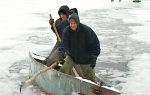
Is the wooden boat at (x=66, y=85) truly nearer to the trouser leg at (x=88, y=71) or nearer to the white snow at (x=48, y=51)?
the trouser leg at (x=88, y=71)

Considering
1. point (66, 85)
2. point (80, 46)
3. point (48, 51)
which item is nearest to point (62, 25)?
point (80, 46)

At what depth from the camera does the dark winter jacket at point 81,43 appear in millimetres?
6152

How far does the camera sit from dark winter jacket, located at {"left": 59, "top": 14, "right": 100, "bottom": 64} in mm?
6152

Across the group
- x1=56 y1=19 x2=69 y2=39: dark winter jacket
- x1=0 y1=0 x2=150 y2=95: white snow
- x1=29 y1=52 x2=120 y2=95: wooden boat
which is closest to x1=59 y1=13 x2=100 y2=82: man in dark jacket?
x1=29 y1=52 x2=120 y2=95: wooden boat

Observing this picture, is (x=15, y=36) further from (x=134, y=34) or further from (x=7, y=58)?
(x=134, y=34)

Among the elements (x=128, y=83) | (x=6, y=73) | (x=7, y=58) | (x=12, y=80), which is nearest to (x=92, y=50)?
(x=128, y=83)

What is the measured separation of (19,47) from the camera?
12781mm

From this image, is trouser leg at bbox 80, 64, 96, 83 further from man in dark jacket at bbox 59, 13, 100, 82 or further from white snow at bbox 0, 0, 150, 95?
white snow at bbox 0, 0, 150, 95

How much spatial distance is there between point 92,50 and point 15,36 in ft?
32.5

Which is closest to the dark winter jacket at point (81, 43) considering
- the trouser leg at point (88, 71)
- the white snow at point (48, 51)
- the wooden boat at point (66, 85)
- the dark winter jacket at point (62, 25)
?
the trouser leg at point (88, 71)

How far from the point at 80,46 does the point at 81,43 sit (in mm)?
69

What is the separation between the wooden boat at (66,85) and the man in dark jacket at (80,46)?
0.90 ft

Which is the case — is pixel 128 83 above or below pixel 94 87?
below

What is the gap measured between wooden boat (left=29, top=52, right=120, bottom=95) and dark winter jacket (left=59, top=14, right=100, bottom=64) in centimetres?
50
